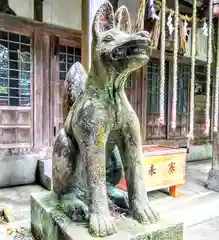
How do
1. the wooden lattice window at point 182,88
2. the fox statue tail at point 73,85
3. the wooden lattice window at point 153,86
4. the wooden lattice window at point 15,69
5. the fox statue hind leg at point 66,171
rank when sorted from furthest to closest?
1. the wooden lattice window at point 182,88
2. the wooden lattice window at point 153,86
3. the wooden lattice window at point 15,69
4. the fox statue tail at point 73,85
5. the fox statue hind leg at point 66,171

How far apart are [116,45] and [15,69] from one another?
313cm

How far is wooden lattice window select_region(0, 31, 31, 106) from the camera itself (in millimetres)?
3609

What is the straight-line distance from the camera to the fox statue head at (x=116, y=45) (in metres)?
0.89

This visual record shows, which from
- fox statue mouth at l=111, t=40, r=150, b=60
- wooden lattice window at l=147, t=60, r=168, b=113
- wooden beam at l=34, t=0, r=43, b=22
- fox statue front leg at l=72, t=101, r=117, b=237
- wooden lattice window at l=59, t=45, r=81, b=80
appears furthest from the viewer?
wooden lattice window at l=147, t=60, r=168, b=113

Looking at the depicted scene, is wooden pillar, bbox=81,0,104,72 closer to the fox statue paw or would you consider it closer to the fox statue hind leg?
the fox statue hind leg

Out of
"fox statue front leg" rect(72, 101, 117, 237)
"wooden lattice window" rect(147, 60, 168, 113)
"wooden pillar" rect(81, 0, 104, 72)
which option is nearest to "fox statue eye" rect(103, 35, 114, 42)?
"fox statue front leg" rect(72, 101, 117, 237)

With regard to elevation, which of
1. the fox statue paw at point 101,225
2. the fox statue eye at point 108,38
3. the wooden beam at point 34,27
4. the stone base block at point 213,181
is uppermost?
the wooden beam at point 34,27

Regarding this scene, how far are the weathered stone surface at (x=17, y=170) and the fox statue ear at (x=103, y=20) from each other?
3.10 meters

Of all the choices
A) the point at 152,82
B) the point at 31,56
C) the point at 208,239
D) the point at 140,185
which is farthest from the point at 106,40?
the point at 152,82

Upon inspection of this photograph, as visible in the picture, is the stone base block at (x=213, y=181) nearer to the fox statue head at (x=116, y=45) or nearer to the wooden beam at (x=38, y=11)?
the fox statue head at (x=116, y=45)

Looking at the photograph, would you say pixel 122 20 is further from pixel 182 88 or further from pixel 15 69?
pixel 182 88

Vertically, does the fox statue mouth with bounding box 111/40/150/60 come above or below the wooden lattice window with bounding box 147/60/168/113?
below

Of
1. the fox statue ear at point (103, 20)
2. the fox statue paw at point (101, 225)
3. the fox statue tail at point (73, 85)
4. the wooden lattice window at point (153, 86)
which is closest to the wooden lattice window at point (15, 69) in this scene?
the wooden lattice window at point (153, 86)

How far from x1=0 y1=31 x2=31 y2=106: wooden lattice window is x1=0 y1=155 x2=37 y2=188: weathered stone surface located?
79cm
